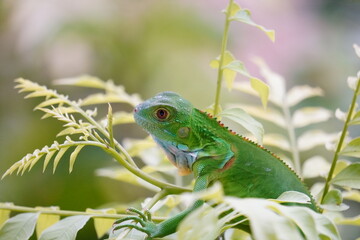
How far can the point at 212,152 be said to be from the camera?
97 cm

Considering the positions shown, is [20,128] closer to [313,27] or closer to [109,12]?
[109,12]

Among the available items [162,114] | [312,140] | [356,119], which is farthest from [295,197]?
[312,140]

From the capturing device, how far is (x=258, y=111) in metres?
1.26

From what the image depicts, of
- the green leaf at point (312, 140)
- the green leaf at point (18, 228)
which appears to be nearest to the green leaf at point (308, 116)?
the green leaf at point (312, 140)

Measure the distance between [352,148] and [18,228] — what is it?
0.55m

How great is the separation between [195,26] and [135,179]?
191 centimetres

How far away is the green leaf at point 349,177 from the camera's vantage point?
87cm

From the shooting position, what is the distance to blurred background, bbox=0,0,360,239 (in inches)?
99.3


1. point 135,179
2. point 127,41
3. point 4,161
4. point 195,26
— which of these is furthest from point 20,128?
point 135,179

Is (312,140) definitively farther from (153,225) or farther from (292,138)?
(153,225)

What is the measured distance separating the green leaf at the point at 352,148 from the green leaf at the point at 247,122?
0.15 m

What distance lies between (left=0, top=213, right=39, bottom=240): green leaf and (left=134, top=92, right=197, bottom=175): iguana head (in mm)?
297

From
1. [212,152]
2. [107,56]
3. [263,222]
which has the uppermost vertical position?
[263,222]

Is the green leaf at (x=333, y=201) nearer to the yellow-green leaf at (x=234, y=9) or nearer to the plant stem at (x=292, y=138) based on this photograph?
the plant stem at (x=292, y=138)
